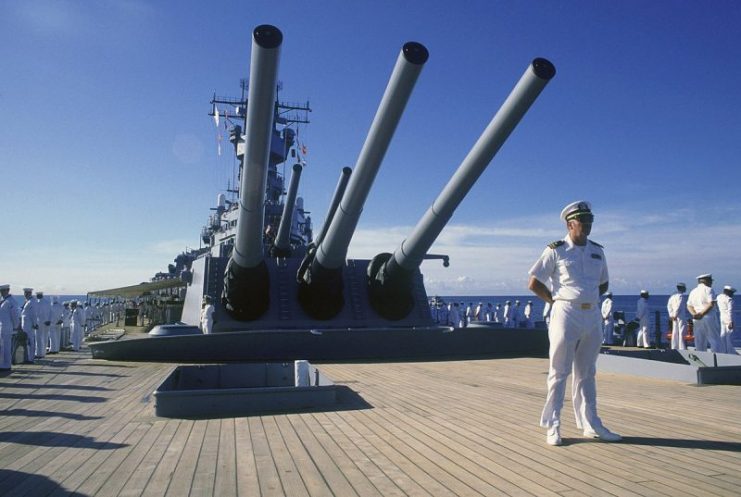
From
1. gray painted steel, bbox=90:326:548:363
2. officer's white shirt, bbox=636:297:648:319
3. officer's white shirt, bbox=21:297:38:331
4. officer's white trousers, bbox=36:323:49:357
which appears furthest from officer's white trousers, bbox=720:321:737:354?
officer's white trousers, bbox=36:323:49:357

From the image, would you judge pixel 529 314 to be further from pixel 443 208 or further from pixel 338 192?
pixel 443 208

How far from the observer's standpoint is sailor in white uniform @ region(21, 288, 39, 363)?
9.00 metres

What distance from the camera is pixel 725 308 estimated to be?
8938mm

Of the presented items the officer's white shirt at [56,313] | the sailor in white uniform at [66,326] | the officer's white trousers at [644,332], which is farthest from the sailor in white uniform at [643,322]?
the sailor in white uniform at [66,326]

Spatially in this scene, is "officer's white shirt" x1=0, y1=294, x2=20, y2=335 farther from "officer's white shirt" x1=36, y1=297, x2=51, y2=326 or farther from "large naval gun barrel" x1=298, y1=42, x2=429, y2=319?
"large naval gun barrel" x1=298, y1=42, x2=429, y2=319

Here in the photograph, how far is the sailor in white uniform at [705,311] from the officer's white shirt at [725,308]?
19 cm

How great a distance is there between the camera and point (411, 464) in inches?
107

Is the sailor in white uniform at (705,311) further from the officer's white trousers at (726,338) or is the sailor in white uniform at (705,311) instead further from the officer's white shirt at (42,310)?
the officer's white shirt at (42,310)

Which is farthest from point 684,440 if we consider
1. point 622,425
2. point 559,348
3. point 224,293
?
point 224,293

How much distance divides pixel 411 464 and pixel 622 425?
5.16 feet

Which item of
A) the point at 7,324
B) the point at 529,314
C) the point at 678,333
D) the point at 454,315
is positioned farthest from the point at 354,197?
the point at 529,314

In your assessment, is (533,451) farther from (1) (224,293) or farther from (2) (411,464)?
(1) (224,293)

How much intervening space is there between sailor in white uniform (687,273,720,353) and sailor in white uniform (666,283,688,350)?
230 cm

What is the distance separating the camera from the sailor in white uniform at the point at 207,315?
8.71 meters
